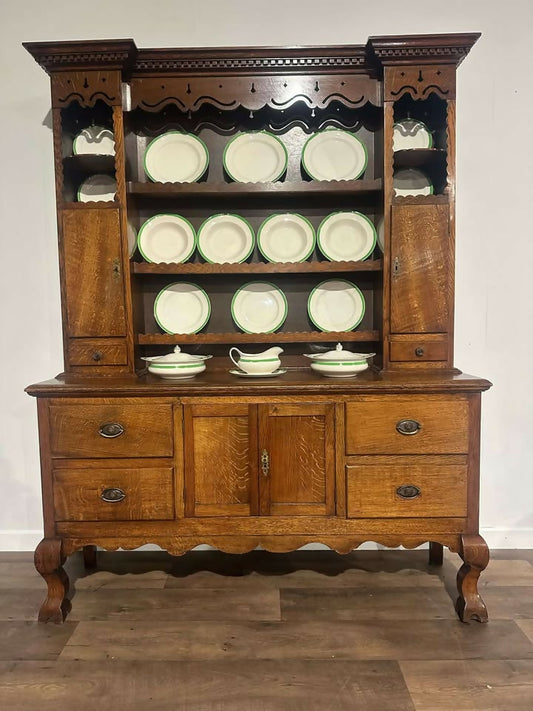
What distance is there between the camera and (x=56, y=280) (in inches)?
96.2

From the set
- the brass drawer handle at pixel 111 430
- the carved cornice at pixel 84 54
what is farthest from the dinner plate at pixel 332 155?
the brass drawer handle at pixel 111 430

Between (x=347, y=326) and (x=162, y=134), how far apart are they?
1.19 metres

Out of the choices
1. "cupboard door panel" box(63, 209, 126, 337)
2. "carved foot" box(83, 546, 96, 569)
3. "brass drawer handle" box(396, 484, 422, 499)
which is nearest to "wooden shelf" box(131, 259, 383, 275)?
"cupboard door panel" box(63, 209, 126, 337)

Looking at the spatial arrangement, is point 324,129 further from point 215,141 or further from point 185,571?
point 185,571

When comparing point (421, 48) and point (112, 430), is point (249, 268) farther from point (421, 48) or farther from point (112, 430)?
point (421, 48)

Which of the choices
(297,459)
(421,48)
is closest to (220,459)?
(297,459)

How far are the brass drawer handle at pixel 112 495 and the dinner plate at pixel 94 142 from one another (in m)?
1.45

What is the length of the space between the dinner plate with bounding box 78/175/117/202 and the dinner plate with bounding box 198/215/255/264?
44 centimetres

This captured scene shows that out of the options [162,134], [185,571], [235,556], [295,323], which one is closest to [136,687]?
[185,571]

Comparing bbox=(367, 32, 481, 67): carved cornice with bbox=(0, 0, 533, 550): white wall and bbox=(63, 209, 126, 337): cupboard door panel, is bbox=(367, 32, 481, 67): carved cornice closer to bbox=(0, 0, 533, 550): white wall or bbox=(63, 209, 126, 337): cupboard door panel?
bbox=(0, 0, 533, 550): white wall

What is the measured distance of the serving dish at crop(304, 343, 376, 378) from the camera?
197 centimetres

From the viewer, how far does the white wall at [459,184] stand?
7.73 ft

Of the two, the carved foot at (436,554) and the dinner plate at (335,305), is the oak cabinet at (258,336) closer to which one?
the dinner plate at (335,305)

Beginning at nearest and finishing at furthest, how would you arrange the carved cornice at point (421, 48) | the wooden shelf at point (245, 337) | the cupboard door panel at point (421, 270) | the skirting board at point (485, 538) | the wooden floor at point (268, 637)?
the wooden floor at point (268, 637) → the carved cornice at point (421, 48) → the cupboard door panel at point (421, 270) → the wooden shelf at point (245, 337) → the skirting board at point (485, 538)
